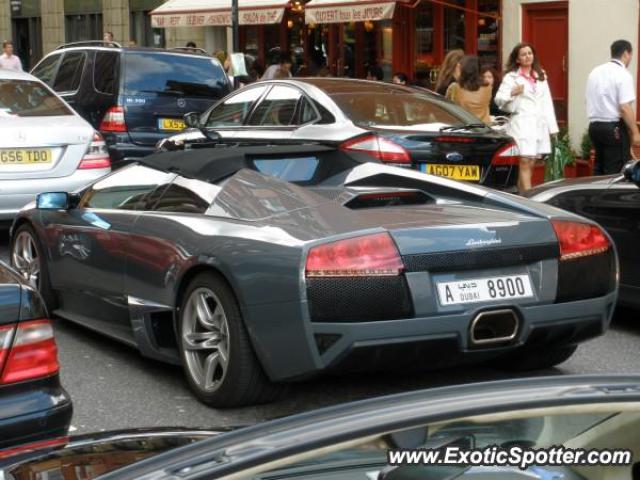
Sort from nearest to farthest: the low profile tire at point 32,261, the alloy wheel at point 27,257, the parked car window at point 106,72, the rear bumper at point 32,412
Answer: the rear bumper at point 32,412
the low profile tire at point 32,261
the alloy wheel at point 27,257
the parked car window at point 106,72

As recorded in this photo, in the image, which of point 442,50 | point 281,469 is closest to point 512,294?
point 281,469

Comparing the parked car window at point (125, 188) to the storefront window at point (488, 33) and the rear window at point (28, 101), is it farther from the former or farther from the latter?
the storefront window at point (488, 33)

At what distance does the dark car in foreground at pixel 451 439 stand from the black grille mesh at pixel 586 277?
326cm

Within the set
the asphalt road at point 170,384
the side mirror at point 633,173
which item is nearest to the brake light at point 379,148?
the side mirror at point 633,173

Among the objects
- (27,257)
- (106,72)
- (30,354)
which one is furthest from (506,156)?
(30,354)

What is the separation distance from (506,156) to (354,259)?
5066 mm

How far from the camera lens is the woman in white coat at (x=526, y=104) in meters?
12.4

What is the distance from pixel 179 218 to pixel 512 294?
1.75m

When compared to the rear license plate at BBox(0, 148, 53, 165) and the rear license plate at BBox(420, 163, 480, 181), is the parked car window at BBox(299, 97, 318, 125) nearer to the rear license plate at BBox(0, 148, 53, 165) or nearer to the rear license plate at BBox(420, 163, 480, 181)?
the rear license plate at BBox(420, 163, 480, 181)

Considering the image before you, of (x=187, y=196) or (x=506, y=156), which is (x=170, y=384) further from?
(x=506, y=156)

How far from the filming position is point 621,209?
7609 millimetres

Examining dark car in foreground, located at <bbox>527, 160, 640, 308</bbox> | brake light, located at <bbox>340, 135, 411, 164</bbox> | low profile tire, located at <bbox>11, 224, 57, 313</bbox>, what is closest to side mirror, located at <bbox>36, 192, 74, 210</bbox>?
low profile tire, located at <bbox>11, 224, 57, 313</bbox>

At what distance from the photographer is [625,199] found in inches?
299

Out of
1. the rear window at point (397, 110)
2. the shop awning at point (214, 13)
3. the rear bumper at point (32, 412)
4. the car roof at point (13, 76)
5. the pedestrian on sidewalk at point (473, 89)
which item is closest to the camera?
the rear bumper at point (32, 412)
